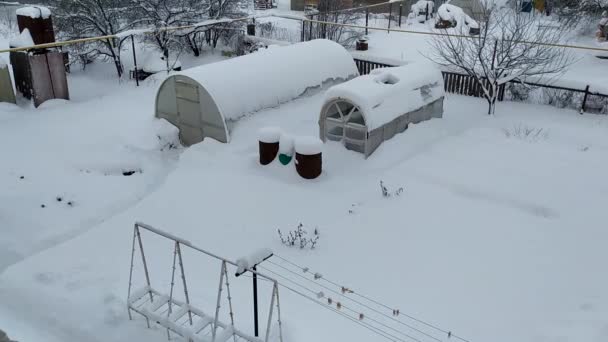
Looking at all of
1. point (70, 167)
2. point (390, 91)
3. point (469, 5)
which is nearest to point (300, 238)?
point (390, 91)

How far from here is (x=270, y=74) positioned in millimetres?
16734

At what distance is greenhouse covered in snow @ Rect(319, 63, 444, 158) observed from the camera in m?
13.7

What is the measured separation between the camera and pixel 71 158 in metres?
14.8

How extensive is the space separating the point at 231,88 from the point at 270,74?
5.60 feet

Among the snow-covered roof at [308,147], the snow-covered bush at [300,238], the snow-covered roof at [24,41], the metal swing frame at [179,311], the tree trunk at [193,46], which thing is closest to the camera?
the metal swing frame at [179,311]

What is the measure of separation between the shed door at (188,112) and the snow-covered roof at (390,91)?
367 cm

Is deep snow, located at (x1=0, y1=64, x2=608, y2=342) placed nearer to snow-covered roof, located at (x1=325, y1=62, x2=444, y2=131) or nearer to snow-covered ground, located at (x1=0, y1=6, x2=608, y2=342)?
snow-covered ground, located at (x1=0, y1=6, x2=608, y2=342)

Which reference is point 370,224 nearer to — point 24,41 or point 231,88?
point 231,88

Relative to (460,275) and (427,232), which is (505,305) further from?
(427,232)

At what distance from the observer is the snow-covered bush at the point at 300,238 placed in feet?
35.6

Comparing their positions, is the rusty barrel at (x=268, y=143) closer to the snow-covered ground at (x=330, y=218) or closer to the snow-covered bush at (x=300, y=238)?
the snow-covered ground at (x=330, y=218)

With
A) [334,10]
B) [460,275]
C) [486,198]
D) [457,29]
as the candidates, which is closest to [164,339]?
[460,275]

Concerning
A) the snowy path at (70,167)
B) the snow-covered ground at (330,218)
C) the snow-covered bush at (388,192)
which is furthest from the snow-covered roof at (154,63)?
the snow-covered bush at (388,192)

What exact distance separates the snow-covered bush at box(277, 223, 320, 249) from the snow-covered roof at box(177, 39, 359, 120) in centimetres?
501
